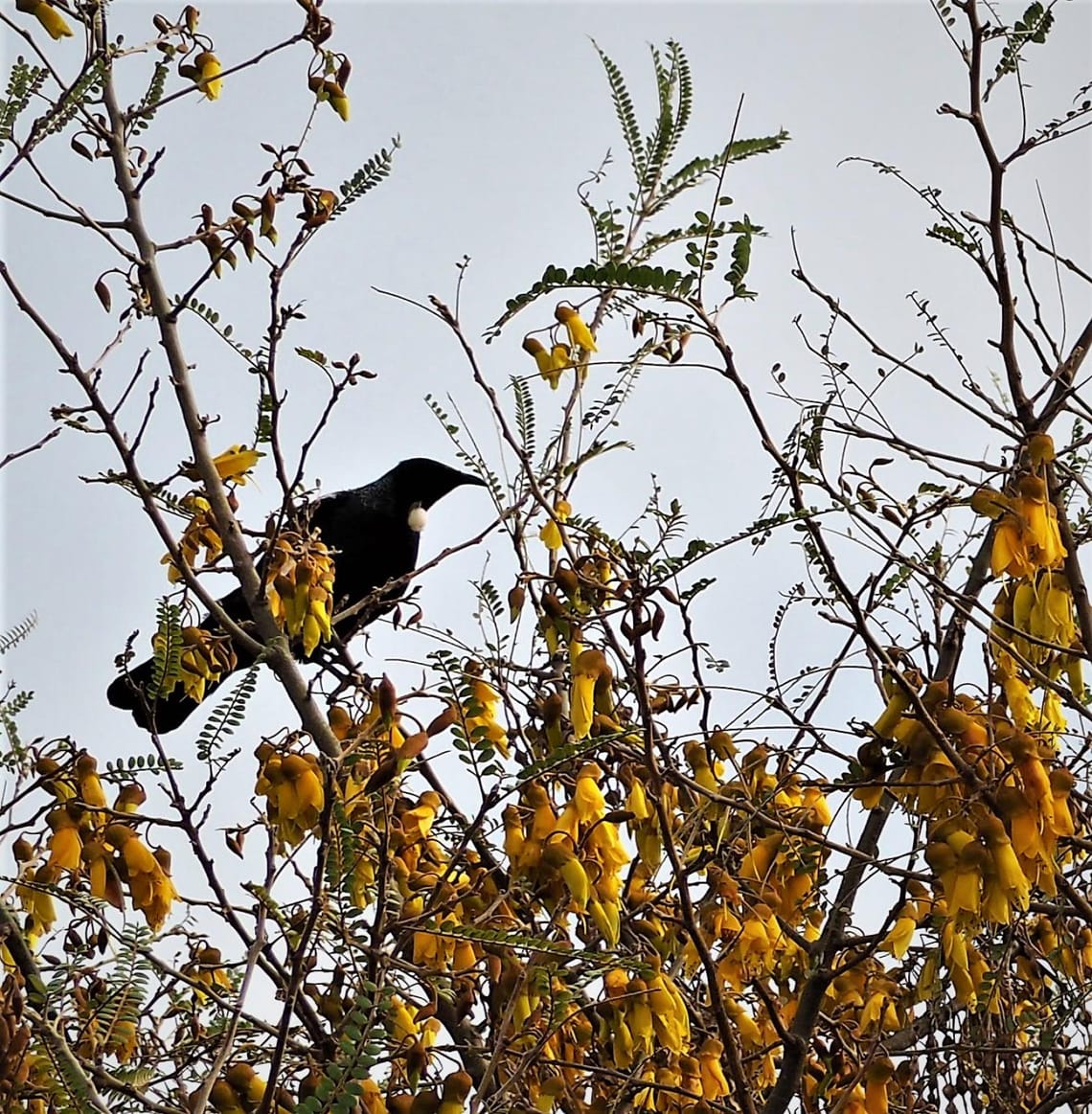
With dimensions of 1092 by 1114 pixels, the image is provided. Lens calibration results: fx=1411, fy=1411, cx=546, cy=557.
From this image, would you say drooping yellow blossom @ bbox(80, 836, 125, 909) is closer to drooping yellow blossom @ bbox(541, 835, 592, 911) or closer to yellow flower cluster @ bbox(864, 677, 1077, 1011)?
drooping yellow blossom @ bbox(541, 835, 592, 911)

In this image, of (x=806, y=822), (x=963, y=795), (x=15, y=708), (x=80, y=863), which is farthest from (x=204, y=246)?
(x=963, y=795)

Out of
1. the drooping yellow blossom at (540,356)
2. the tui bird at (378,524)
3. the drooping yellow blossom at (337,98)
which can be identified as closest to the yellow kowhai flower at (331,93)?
the drooping yellow blossom at (337,98)

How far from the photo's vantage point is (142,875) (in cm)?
136

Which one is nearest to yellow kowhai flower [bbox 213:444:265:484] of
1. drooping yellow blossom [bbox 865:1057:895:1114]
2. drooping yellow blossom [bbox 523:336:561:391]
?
drooping yellow blossom [bbox 523:336:561:391]

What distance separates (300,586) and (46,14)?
0.80 m

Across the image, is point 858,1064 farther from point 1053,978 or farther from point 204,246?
point 204,246

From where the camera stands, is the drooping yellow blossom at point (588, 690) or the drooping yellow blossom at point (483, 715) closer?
the drooping yellow blossom at point (588, 690)

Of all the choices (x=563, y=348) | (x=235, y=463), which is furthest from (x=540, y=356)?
(x=235, y=463)

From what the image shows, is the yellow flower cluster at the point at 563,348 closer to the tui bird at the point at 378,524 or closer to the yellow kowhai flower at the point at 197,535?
the yellow kowhai flower at the point at 197,535

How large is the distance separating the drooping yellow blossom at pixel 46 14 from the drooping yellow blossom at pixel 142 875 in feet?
3.39

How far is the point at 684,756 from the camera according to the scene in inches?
64.0

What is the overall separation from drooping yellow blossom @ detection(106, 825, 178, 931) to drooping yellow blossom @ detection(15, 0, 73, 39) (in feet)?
3.39

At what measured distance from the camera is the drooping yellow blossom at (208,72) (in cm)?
191

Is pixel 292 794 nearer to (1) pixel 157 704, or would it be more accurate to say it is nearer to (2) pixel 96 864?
(2) pixel 96 864
